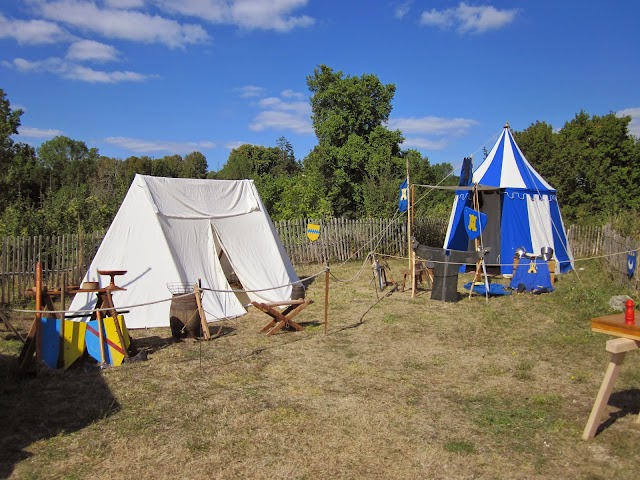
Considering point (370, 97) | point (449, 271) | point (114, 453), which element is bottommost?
point (114, 453)

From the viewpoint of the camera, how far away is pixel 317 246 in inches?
570

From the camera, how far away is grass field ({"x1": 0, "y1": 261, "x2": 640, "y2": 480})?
11.9ft

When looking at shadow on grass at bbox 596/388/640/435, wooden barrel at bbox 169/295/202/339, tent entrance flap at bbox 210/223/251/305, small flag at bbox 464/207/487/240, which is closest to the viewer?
shadow on grass at bbox 596/388/640/435

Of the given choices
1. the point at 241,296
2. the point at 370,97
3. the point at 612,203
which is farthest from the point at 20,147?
the point at 612,203

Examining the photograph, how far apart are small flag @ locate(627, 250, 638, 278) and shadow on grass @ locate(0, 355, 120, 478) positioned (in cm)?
873

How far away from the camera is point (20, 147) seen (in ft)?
83.0

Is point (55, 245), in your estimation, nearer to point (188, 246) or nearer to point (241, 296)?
point (188, 246)

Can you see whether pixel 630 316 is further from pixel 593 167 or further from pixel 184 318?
→ pixel 593 167

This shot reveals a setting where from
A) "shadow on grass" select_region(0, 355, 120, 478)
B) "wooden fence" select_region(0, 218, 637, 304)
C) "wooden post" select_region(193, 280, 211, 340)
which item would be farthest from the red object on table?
"wooden fence" select_region(0, 218, 637, 304)

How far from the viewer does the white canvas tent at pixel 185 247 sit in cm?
808

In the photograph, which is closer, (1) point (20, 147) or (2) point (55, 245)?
(2) point (55, 245)

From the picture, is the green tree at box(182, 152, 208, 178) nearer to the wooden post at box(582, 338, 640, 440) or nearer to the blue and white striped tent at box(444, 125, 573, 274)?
the blue and white striped tent at box(444, 125, 573, 274)

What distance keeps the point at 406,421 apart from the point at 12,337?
5.73 metres

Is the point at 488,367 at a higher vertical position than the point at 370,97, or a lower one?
lower
